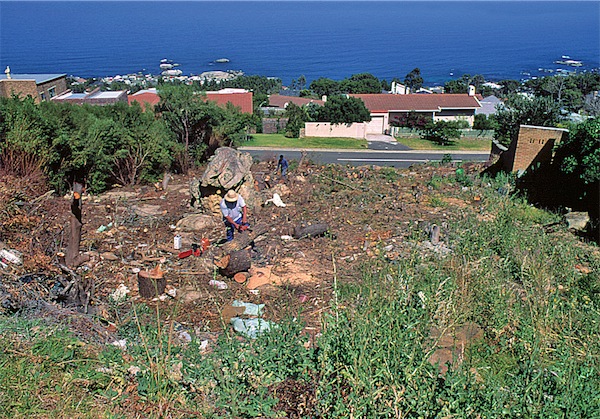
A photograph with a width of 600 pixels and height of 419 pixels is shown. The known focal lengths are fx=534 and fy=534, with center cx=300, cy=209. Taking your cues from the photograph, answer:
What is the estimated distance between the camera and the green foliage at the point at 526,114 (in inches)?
1083

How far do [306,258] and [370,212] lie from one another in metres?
2.50

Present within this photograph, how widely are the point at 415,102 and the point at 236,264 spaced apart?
4511 centimetres

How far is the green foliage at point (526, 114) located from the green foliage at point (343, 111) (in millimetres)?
11402

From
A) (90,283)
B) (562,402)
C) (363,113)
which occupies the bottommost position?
(363,113)

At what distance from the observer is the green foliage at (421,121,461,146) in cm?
3381

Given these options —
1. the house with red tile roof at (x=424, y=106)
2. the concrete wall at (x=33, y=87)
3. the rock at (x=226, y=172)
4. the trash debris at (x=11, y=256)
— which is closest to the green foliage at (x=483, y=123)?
the house with red tile roof at (x=424, y=106)

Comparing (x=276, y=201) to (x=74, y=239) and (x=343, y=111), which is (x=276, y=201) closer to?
(x=74, y=239)

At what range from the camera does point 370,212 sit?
9773 mm

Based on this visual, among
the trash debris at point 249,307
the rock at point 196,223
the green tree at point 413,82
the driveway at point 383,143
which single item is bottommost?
the green tree at point 413,82

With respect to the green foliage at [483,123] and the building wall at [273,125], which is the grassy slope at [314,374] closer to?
the building wall at [273,125]

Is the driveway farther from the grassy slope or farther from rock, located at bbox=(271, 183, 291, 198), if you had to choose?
the grassy slope

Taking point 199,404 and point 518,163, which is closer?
point 199,404

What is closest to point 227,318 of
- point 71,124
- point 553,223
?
point 553,223

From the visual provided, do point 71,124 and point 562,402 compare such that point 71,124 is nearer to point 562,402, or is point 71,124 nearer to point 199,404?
point 199,404
